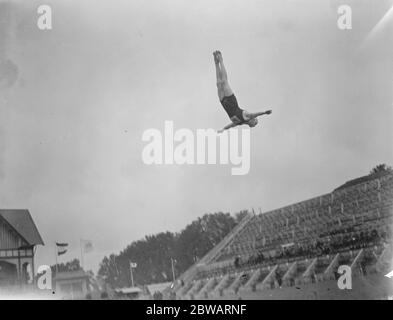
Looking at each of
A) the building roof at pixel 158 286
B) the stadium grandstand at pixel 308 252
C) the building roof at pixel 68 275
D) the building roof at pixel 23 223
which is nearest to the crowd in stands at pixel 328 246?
the stadium grandstand at pixel 308 252

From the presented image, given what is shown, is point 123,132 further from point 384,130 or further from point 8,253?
point 384,130

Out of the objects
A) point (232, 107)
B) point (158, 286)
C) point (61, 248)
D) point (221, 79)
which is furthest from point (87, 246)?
point (221, 79)

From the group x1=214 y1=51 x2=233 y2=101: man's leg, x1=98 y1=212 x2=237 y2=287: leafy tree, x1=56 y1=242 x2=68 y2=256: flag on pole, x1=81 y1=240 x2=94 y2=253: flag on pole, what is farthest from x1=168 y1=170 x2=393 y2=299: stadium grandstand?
x1=214 y1=51 x2=233 y2=101: man's leg

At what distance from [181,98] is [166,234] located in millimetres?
1182

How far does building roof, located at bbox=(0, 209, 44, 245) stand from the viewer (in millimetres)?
5578

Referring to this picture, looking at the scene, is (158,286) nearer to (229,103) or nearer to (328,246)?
(328,246)

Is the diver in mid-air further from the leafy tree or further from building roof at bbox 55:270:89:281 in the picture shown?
building roof at bbox 55:270:89:281

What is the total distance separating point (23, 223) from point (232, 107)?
2064mm

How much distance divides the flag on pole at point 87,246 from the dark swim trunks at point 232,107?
1629mm

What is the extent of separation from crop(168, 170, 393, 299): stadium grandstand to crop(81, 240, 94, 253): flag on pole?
79cm

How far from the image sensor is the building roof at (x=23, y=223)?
18.3 feet

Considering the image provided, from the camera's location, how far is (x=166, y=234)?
221 inches

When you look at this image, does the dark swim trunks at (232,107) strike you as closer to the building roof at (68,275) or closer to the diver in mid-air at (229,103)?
the diver in mid-air at (229,103)
